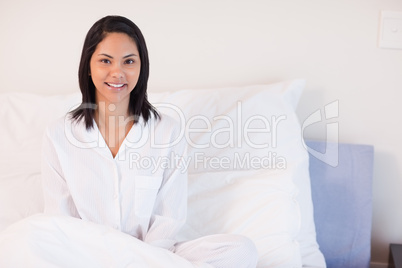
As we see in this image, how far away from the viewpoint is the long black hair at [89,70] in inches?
45.8

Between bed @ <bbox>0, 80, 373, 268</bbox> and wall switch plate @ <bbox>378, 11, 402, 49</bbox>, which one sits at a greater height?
wall switch plate @ <bbox>378, 11, 402, 49</bbox>

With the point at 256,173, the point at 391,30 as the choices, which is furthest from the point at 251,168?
the point at 391,30

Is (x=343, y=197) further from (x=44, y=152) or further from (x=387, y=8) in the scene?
(x=44, y=152)

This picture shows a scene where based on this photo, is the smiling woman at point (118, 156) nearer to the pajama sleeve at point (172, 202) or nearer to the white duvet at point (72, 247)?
the pajama sleeve at point (172, 202)

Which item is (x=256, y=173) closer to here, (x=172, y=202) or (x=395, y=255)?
(x=172, y=202)

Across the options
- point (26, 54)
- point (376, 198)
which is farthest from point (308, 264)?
point (26, 54)

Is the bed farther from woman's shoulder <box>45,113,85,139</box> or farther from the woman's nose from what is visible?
the woman's nose

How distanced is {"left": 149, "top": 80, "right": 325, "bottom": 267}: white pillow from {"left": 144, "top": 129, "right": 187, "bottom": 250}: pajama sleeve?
0.09m

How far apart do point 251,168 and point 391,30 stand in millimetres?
697

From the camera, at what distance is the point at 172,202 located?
1266mm

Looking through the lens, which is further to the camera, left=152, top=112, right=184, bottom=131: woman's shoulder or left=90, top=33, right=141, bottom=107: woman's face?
left=152, top=112, right=184, bottom=131: woman's shoulder

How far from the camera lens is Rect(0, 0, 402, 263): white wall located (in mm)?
1626

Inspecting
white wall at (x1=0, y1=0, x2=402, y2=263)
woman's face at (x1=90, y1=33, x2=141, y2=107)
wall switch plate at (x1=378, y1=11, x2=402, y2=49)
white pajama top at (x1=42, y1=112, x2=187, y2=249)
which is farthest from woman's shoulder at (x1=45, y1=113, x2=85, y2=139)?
wall switch plate at (x1=378, y1=11, x2=402, y2=49)

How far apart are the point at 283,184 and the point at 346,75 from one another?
1.68ft
